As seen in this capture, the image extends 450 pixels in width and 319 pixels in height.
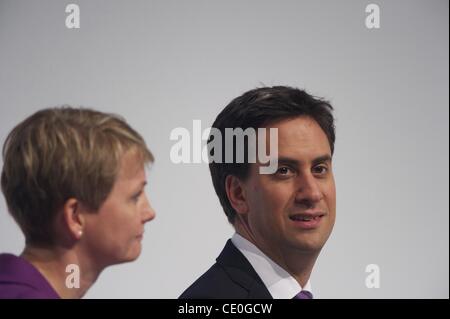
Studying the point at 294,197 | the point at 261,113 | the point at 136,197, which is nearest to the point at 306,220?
the point at 294,197

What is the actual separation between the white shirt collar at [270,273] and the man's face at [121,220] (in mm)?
422

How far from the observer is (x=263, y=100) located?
2.08m

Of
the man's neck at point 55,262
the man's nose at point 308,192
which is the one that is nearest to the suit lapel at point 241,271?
the man's nose at point 308,192

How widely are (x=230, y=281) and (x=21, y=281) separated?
0.63 m

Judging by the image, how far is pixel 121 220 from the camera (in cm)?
172

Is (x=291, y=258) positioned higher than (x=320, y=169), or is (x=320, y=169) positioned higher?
(x=320, y=169)

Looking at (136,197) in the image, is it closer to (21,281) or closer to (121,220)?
(121,220)

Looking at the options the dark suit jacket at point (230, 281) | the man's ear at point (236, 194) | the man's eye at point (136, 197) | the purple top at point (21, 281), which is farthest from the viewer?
the man's ear at point (236, 194)

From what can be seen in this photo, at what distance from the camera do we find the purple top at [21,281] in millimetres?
1625

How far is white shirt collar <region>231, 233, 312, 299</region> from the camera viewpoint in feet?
6.68

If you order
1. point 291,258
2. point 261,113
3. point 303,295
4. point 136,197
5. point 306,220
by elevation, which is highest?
point 261,113

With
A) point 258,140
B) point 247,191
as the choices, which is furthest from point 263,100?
point 247,191

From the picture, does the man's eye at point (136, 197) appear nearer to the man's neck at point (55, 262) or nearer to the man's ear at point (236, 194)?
the man's neck at point (55, 262)

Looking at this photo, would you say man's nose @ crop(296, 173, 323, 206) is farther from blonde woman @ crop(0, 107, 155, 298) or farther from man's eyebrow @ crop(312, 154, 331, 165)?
blonde woman @ crop(0, 107, 155, 298)
